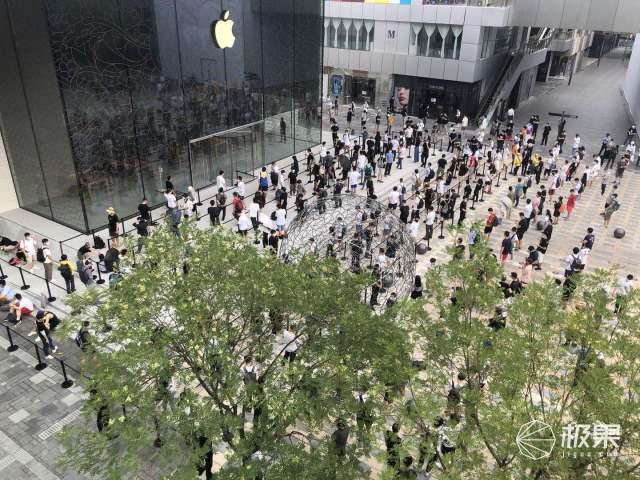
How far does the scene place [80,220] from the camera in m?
17.5

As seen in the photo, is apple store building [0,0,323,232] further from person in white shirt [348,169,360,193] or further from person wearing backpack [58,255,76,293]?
person in white shirt [348,169,360,193]

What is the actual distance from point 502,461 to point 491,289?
237 centimetres

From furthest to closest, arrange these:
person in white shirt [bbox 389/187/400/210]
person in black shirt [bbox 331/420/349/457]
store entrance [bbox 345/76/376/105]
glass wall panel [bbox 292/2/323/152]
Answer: store entrance [bbox 345/76/376/105] → glass wall panel [bbox 292/2/323/152] → person in white shirt [bbox 389/187/400/210] → person in black shirt [bbox 331/420/349/457]

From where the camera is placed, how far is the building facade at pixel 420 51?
30.4m

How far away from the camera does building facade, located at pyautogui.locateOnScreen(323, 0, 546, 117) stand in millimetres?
30391

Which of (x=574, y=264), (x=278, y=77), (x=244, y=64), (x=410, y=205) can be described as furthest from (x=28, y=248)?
(x=574, y=264)

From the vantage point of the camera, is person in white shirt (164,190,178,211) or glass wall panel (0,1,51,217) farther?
person in white shirt (164,190,178,211)

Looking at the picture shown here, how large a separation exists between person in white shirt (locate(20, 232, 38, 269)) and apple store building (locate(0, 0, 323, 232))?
2.26 meters

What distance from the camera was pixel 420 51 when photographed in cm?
3256

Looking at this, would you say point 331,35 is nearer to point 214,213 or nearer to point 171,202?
point 171,202

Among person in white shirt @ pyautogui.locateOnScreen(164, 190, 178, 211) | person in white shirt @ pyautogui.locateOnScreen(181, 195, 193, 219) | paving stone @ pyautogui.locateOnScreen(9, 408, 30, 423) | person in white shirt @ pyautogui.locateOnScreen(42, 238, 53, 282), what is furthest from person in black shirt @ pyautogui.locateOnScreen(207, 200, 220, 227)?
paving stone @ pyautogui.locateOnScreen(9, 408, 30, 423)

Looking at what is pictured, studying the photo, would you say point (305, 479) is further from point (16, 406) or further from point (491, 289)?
point (16, 406)

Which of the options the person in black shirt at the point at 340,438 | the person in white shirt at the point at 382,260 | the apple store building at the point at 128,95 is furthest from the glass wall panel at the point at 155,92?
the person in black shirt at the point at 340,438

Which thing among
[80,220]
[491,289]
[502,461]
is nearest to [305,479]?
[502,461]
